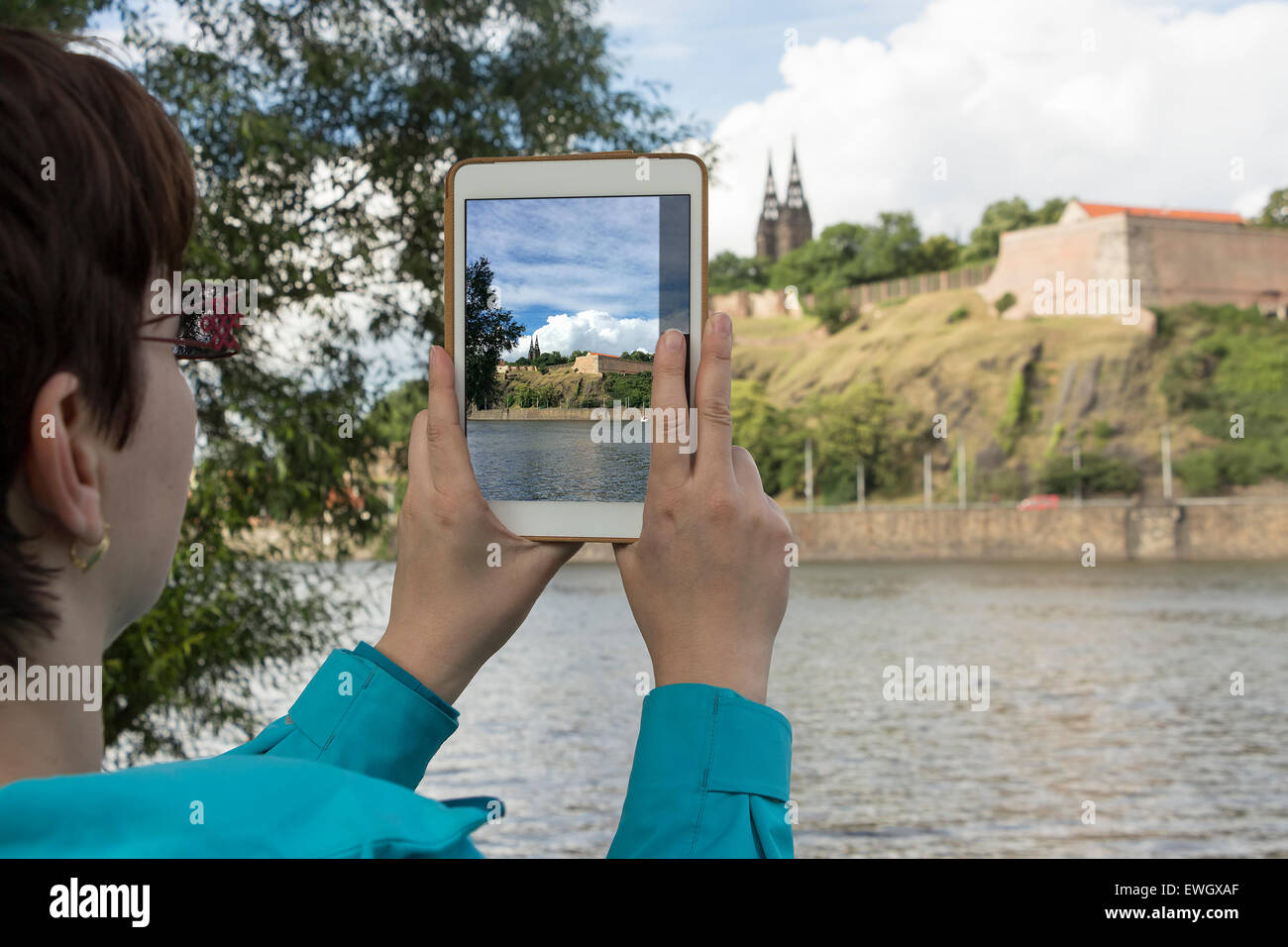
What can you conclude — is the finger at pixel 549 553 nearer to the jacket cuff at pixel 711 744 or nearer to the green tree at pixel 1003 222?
the jacket cuff at pixel 711 744

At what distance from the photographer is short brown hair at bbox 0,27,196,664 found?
662 mm

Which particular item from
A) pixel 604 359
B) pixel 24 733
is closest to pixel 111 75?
pixel 24 733

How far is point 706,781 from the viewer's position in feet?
2.55

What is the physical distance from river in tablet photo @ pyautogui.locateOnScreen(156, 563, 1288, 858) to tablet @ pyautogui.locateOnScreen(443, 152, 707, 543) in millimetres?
4494

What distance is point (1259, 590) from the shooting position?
39125 millimetres

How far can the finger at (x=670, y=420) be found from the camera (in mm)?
851

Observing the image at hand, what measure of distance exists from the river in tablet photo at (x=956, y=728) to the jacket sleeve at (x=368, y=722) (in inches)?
178

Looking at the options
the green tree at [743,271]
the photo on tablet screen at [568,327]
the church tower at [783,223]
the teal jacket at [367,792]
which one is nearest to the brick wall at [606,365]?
the photo on tablet screen at [568,327]

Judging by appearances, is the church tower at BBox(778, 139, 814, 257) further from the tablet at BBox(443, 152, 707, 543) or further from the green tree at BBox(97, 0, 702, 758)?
the tablet at BBox(443, 152, 707, 543)

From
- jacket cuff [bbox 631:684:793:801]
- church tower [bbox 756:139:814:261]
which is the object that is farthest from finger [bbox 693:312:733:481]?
church tower [bbox 756:139:814:261]

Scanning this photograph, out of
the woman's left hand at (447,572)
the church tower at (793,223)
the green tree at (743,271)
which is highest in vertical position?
the church tower at (793,223)
